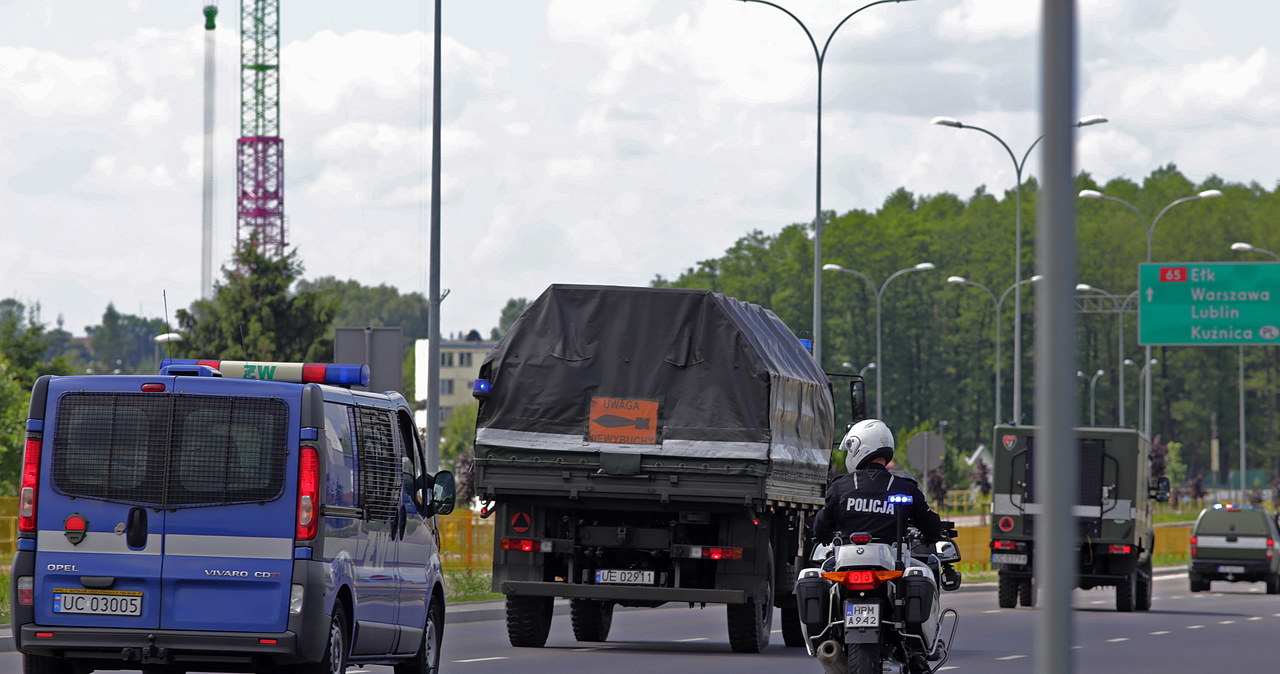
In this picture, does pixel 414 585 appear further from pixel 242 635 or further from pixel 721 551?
pixel 721 551

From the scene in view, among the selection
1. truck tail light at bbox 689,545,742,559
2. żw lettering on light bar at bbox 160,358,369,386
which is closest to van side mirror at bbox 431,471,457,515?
żw lettering on light bar at bbox 160,358,369,386

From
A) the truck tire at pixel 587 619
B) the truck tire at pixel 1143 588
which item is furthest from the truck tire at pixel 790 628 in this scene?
the truck tire at pixel 1143 588

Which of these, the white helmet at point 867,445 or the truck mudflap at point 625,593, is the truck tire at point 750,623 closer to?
the truck mudflap at point 625,593

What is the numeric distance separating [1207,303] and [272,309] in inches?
1090

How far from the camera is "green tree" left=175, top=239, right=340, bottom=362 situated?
210 feet

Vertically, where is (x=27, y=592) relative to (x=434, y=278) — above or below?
below

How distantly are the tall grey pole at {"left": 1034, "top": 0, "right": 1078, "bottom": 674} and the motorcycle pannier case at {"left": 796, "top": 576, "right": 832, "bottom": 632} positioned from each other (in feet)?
20.3

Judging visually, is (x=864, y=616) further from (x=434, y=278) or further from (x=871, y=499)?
(x=434, y=278)

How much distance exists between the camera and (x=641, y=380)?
63.0ft

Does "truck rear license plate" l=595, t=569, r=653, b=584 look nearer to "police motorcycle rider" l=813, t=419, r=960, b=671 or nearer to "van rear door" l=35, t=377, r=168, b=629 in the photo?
"van rear door" l=35, t=377, r=168, b=629

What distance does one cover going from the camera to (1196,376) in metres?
130

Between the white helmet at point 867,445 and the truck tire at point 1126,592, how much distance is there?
1991cm

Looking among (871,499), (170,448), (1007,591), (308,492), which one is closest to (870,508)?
(871,499)

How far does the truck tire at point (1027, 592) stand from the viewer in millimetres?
31578
